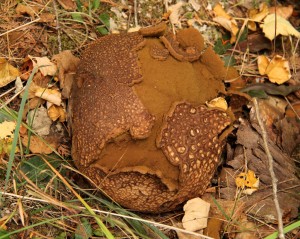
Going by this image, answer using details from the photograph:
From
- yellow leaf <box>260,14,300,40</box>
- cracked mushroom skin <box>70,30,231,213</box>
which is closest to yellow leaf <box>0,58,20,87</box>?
cracked mushroom skin <box>70,30,231,213</box>

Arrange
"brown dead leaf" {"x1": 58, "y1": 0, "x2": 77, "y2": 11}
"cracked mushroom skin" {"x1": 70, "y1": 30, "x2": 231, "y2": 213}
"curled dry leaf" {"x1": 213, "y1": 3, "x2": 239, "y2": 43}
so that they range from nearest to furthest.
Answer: "cracked mushroom skin" {"x1": 70, "y1": 30, "x2": 231, "y2": 213} < "brown dead leaf" {"x1": 58, "y1": 0, "x2": 77, "y2": 11} < "curled dry leaf" {"x1": 213, "y1": 3, "x2": 239, "y2": 43}

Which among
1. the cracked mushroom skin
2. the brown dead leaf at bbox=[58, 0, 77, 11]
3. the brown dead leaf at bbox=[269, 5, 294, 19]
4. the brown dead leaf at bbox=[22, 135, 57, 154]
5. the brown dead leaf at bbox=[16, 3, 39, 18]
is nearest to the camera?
the cracked mushroom skin

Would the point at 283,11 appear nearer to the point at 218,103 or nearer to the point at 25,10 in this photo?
the point at 218,103

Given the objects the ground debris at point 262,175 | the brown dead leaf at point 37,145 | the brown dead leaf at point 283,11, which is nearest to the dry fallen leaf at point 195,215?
the ground debris at point 262,175

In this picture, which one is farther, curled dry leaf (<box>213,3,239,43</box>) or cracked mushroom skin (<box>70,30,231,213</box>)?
curled dry leaf (<box>213,3,239,43</box>)

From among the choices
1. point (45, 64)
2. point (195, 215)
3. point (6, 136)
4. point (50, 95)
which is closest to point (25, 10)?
point (45, 64)

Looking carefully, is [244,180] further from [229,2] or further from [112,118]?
[229,2]

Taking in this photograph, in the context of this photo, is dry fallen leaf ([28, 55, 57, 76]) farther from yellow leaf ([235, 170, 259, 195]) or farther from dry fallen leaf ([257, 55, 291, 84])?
dry fallen leaf ([257, 55, 291, 84])

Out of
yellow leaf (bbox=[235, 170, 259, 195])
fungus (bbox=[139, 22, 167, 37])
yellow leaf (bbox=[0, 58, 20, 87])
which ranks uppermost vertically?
fungus (bbox=[139, 22, 167, 37])
